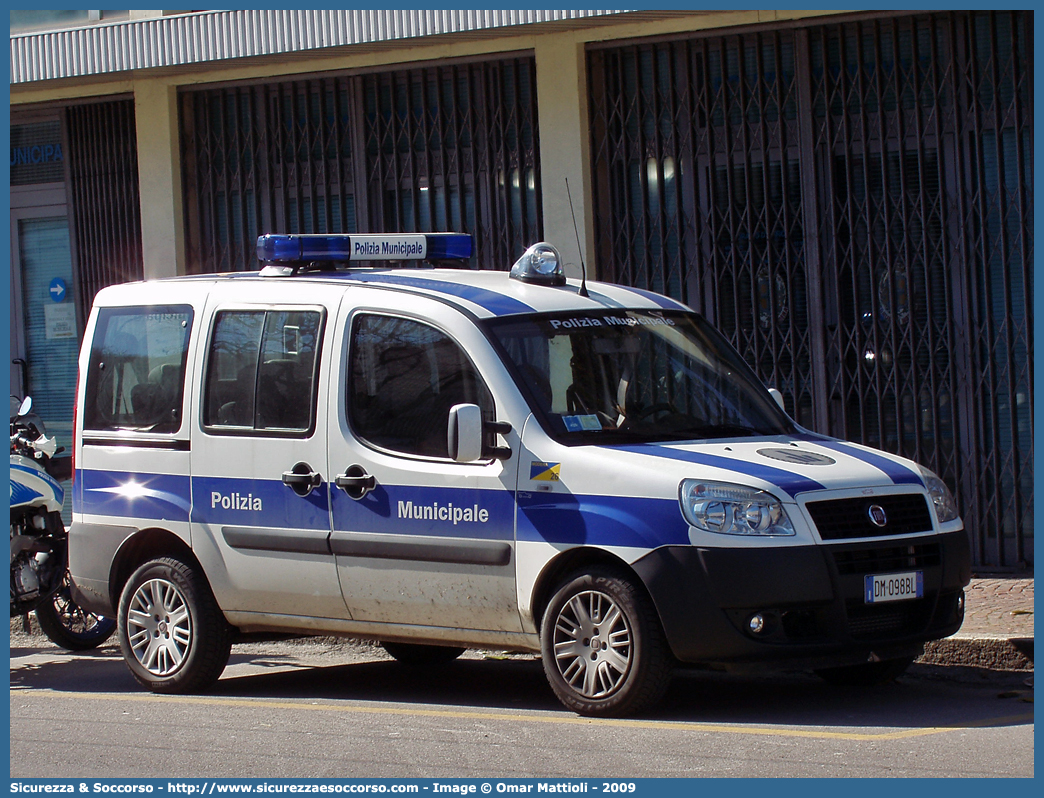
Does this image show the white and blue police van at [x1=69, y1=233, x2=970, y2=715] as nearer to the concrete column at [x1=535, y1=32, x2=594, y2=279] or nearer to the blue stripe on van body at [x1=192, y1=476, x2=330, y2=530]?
the blue stripe on van body at [x1=192, y1=476, x2=330, y2=530]

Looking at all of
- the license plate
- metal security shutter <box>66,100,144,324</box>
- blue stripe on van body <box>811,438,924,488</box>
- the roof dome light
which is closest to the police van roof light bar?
the roof dome light

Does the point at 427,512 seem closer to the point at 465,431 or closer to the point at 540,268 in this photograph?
the point at 465,431

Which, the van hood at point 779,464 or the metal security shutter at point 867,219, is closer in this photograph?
the van hood at point 779,464

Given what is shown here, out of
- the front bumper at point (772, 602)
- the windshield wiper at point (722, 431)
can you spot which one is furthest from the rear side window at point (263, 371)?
the front bumper at point (772, 602)

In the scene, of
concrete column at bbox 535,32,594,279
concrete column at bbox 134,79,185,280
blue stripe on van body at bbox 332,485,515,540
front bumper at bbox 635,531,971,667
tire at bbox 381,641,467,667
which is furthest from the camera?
concrete column at bbox 134,79,185,280

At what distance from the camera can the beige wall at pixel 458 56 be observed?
10867 millimetres

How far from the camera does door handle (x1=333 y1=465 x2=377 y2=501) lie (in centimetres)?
671

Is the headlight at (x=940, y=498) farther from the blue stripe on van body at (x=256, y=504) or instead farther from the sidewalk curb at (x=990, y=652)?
the blue stripe on van body at (x=256, y=504)

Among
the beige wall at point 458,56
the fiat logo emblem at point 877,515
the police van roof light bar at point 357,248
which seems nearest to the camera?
the fiat logo emblem at point 877,515

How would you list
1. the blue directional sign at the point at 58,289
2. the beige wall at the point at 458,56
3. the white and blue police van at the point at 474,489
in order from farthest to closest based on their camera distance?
the blue directional sign at the point at 58,289
the beige wall at the point at 458,56
the white and blue police van at the point at 474,489

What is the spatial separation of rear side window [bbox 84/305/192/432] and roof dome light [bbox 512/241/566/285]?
168 centimetres

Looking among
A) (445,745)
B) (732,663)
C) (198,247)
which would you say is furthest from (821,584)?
(198,247)

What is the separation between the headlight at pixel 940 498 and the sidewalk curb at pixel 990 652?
3.37ft

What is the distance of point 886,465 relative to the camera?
6.37 metres
